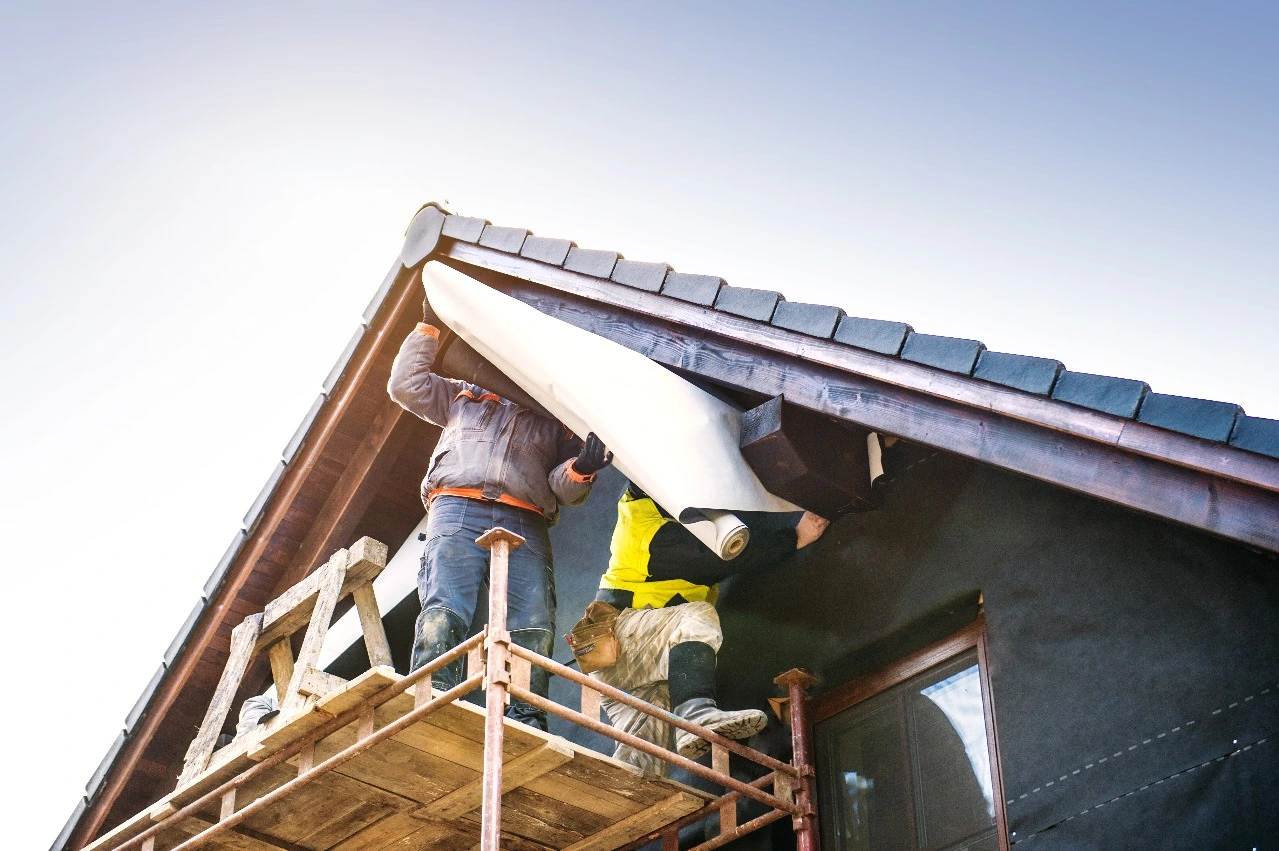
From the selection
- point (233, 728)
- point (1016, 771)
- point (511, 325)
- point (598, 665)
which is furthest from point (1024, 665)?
point (233, 728)

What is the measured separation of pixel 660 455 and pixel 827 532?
1156 mm

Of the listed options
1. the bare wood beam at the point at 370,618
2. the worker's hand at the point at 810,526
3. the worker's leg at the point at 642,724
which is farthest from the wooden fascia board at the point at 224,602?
the worker's hand at the point at 810,526

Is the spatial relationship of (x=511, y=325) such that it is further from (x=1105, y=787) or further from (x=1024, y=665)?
(x=1105, y=787)

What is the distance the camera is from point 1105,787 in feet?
16.6

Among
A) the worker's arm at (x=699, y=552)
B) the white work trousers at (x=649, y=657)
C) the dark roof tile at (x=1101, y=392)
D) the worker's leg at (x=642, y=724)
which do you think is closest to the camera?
the dark roof tile at (x=1101, y=392)

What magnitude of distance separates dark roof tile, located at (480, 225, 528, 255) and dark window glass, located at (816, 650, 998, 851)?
313 cm

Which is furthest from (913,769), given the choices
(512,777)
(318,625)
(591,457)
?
(318,625)

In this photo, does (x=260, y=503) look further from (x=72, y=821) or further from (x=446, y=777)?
→ (x=446, y=777)

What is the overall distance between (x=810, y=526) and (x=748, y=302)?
1.15m

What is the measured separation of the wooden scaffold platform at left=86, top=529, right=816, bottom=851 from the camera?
5.46 meters

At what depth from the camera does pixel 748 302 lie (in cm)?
625

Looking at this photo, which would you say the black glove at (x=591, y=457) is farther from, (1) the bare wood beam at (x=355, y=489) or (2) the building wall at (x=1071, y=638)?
(1) the bare wood beam at (x=355, y=489)

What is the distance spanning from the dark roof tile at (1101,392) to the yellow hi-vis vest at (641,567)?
2380 millimetres

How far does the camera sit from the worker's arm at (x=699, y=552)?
6730 mm
